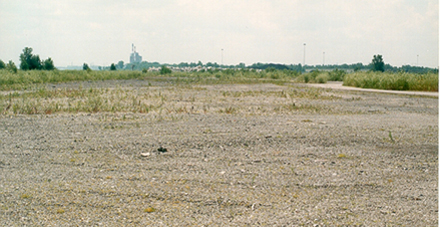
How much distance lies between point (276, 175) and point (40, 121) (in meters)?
7.17

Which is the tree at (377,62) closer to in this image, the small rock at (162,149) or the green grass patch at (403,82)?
the green grass patch at (403,82)

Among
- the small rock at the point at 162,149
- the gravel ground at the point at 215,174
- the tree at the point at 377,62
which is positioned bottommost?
the gravel ground at the point at 215,174

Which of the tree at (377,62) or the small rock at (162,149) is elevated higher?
the tree at (377,62)

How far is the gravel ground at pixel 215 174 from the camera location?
429cm

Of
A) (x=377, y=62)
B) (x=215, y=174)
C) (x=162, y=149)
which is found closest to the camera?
(x=215, y=174)

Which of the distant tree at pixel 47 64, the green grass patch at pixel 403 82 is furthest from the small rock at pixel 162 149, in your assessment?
the distant tree at pixel 47 64

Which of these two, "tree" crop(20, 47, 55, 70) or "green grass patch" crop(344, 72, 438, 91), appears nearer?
"green grass patch" crop(344, 72, 438, 91)

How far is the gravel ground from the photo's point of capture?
4.29m

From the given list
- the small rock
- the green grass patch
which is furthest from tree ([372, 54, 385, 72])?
the small rock

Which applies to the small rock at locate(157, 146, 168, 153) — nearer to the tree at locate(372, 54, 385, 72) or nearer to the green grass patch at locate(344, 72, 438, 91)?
the green grass patch at locate(344, 72, 438, 91)

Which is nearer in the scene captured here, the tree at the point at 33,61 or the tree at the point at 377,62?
the tree at the point at 33,61

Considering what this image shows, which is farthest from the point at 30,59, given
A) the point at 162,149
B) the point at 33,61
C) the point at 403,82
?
the point at 162,149

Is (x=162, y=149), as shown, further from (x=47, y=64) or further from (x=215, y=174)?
(x=47, y=64)

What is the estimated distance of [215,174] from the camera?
582 cm
